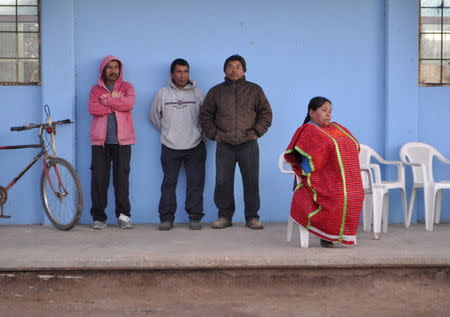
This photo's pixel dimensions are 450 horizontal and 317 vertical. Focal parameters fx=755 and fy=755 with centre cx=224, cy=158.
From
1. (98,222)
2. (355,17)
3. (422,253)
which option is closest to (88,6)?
(98,222)

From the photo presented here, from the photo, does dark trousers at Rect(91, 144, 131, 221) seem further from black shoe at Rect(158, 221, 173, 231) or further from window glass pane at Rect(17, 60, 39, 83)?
window glass pane at Rect(17, 60, 39, 83)

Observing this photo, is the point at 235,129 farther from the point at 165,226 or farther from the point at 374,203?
the point at 374,203

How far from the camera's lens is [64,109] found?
8117 mm

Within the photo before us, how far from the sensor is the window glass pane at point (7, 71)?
27.0 feet

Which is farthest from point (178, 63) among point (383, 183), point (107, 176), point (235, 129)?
point (383, 183)

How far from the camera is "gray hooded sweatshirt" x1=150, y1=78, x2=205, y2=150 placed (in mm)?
7980

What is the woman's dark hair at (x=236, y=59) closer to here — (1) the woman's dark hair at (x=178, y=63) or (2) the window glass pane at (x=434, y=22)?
(1) the woman's dark hair at (x=178, y=63)

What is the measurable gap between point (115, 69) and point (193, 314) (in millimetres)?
3376

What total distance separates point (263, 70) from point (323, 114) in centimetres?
189

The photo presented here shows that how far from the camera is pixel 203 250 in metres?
6.41

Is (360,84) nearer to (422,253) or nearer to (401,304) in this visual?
(422,253)

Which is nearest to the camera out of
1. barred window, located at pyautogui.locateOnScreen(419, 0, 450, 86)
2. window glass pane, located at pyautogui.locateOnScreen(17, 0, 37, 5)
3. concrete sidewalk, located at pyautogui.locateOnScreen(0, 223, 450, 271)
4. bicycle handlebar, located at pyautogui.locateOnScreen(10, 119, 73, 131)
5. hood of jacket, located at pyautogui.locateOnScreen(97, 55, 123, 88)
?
concrete sidewalk, located at pyautogui.locateOnScreen(0, 223, 450, 271)

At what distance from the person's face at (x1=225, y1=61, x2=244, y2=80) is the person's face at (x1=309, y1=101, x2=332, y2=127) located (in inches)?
53.6

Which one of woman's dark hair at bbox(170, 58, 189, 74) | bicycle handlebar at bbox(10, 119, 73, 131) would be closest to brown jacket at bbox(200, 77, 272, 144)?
woman's dark hair at bbox(170, 58, 189, 74)
